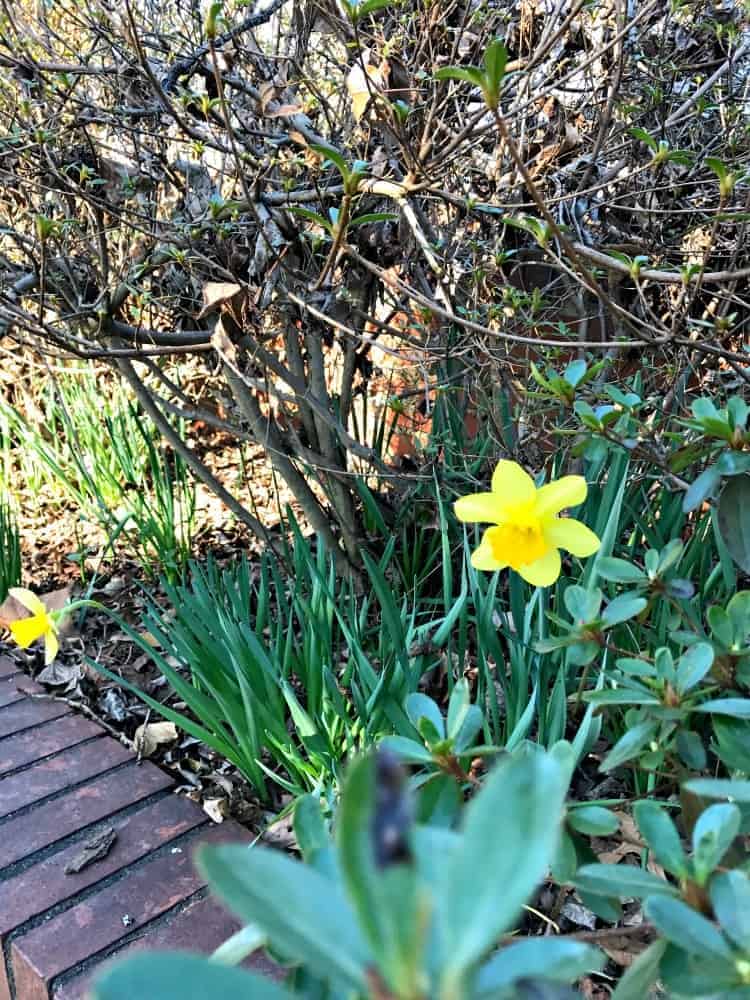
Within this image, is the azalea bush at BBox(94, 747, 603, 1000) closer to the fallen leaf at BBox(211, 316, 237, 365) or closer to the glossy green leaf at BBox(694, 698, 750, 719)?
the glossy green leaf at BBox(694, 698, 750, 719)

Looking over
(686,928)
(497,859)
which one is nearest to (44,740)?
(686,928)

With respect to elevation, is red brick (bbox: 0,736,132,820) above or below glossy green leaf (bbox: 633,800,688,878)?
below

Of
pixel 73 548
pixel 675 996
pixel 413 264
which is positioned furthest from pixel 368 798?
pixel 73 548

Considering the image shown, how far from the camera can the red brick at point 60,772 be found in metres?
1.64

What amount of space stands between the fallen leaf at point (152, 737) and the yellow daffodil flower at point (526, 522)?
1126 millimetres

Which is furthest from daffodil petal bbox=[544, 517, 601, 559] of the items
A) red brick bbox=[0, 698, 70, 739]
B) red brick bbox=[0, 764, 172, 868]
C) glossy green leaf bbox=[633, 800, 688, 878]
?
red brick bbox=[0, 698, 70, 739]

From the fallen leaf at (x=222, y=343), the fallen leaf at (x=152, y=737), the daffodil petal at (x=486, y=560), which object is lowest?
the fallen leaf at (x=152, y=737)

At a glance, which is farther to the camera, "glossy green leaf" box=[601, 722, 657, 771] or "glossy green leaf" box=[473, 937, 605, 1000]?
"glossy green leaf" box=[601, 722, 657, 771]

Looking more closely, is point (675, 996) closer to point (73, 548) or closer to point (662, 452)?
point (662, 452)

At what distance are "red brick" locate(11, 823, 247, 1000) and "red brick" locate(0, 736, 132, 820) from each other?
1.17ft

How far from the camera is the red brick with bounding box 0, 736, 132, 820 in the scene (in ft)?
5.37

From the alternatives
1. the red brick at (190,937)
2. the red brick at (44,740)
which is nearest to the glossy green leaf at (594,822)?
the red brick at (190,937)

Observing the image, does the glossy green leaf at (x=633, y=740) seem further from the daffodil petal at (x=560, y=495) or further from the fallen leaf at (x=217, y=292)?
the fallen leaf at (x=217, y=292)

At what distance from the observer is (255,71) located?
6.43 ft
